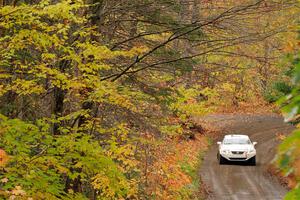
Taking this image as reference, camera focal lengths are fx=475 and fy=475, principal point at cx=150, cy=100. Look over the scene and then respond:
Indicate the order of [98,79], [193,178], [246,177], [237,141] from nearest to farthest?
[98,79]
[193,178]
[246,177]
[237,141]

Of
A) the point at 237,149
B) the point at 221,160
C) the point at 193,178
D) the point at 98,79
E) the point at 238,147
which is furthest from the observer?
the point at 221,160

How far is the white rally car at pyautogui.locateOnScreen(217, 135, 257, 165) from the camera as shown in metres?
23.2

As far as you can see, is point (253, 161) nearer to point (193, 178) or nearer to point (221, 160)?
point (221, 160)

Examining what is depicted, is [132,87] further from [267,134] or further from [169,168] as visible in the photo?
[267,134]

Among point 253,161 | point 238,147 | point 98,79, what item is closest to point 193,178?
point 238,147

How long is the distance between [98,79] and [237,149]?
15810 mm

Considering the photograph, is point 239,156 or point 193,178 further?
point 239,156

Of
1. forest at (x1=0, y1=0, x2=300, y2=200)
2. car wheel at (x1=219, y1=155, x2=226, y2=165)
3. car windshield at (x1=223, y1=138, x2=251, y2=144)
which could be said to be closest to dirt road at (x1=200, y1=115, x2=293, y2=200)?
car wheel at (x1=219, y1=155, x2=226, y2=165)

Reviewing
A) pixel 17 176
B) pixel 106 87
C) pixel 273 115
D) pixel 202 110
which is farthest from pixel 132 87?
pixel 273 115

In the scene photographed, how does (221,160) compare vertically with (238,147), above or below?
below

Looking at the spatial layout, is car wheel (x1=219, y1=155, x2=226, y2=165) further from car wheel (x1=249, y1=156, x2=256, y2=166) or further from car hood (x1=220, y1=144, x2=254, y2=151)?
car wheel (x1=249, y1=156, x2=256, y2=166)

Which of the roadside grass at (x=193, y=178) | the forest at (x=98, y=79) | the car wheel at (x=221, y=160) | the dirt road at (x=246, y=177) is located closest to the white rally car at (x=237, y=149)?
the car wheel at (x=221, y=160)

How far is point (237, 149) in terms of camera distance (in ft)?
76.4

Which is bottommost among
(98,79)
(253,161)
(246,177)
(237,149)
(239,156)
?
(253,161)
